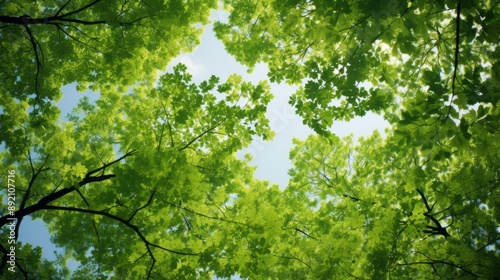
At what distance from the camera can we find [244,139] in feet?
20.2

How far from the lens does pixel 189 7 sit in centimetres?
607

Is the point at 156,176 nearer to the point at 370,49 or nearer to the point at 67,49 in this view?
the point at 370,49

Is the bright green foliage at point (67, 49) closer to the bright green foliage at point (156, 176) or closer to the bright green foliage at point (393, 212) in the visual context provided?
the bright green foliage at point (156, 176)

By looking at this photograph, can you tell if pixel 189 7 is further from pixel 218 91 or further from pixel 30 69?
pixel 30 69

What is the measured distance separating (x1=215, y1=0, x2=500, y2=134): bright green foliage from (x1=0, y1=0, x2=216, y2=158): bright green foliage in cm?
152

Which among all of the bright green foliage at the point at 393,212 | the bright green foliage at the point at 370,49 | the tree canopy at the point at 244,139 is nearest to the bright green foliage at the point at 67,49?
the tree canopy at the point at 244,139

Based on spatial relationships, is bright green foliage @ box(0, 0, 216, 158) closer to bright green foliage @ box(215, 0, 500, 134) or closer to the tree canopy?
the tree canopy

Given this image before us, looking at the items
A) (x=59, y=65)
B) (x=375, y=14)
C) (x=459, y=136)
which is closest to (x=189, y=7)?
(x=59, y=65)

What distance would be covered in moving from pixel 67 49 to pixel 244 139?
414cm

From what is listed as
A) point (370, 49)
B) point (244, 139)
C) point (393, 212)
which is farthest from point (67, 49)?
point (393, 212)

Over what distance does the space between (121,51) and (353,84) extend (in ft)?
14.0

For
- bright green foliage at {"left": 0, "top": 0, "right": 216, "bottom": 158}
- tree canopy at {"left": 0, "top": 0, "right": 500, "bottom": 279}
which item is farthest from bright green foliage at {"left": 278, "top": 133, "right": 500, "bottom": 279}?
bright green foliage at {"left": 0, "top": 0, "right": 216, "bottom": 158}

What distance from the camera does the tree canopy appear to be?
3.31 metres

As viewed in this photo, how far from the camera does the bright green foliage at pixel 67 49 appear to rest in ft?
17.5
